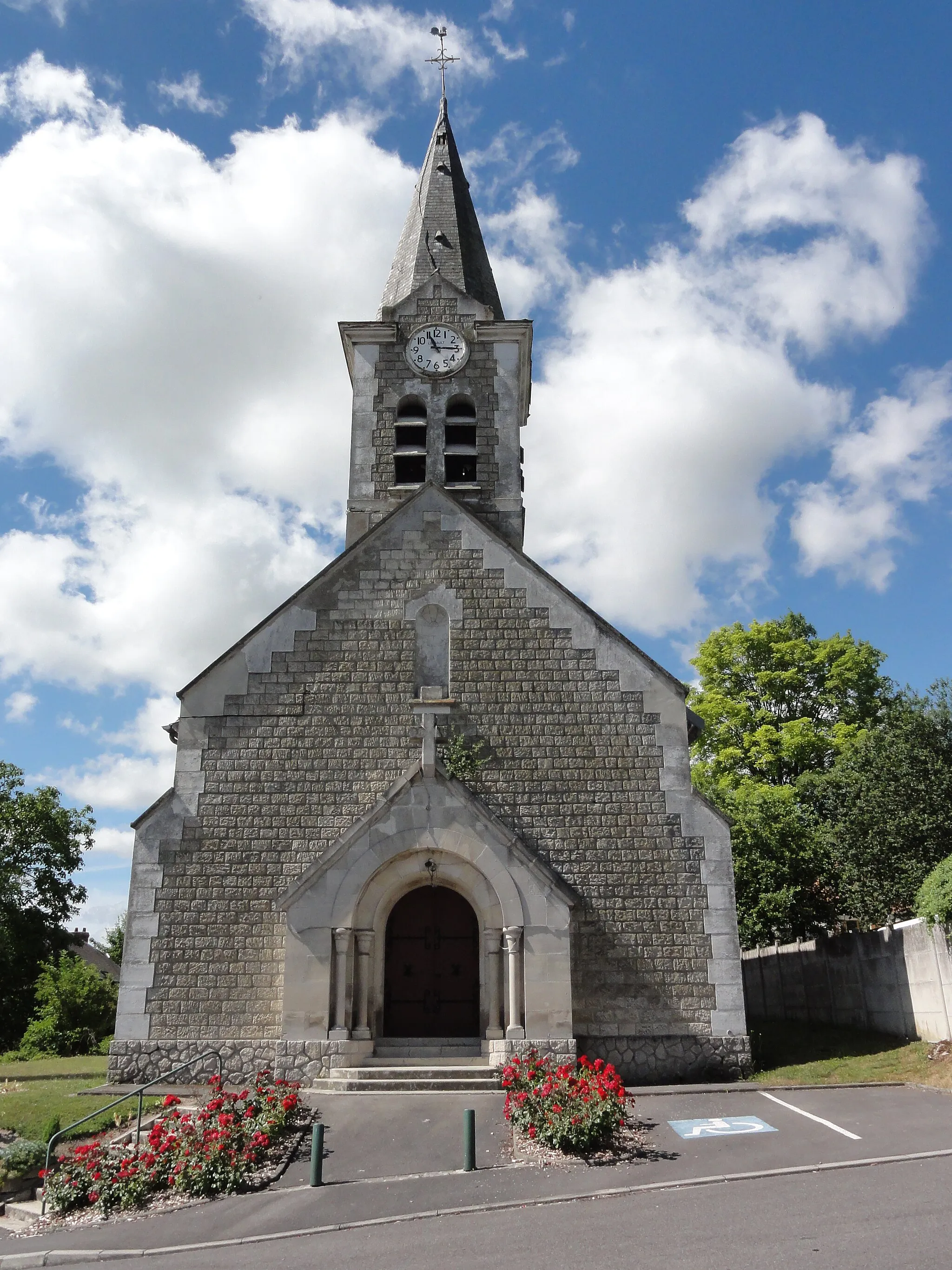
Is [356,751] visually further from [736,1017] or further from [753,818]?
A: [753,818]

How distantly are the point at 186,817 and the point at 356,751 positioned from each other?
2.80m

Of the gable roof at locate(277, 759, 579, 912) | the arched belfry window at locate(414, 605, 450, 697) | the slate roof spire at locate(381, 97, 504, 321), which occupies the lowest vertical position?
the gable roof at locate(277, 759, 579, 912)

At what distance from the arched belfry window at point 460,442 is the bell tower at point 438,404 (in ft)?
0.07

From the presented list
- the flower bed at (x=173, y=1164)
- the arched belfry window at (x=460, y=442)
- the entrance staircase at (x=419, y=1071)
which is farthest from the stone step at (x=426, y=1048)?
the arched belfry window at (x=460, y=442)

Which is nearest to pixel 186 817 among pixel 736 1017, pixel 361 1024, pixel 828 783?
pixel 361 1024

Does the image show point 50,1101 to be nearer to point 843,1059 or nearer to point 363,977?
point 363,977

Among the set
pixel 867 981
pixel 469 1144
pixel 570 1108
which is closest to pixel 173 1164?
pixel 469 1144

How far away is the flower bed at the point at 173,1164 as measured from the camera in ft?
30.9

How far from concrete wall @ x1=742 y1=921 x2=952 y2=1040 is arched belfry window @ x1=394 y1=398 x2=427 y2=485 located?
39.2 feet

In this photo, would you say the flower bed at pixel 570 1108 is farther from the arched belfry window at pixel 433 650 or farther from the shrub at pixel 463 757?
the arched belfry window at pixel 433 650

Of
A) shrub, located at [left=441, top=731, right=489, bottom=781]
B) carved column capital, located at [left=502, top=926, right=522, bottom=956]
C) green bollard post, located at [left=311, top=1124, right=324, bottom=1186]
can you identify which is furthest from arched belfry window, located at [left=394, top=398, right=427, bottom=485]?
green bollard post, located at [left=311, top=1124, right=324, bottom=1186]

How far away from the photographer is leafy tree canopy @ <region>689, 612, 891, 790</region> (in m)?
29.2

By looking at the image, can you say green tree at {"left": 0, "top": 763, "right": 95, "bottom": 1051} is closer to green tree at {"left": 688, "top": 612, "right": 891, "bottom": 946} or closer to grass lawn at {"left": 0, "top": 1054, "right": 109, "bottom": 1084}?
grass lawn at {"left": 0, "top": 1054, "right": 109, "bottom": 1084}

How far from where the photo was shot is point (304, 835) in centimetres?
1466
